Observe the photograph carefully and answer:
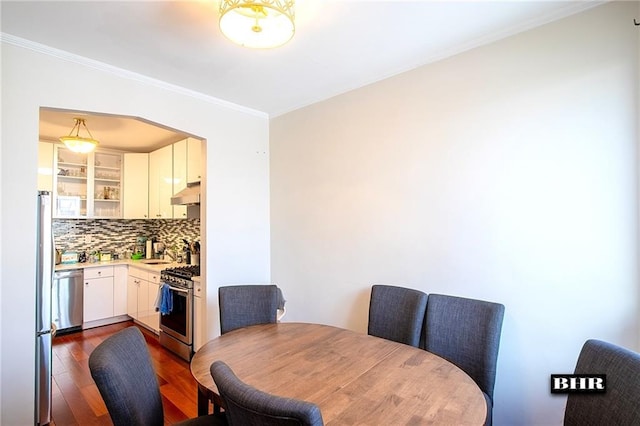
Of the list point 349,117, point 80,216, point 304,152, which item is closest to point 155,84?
point 304,152

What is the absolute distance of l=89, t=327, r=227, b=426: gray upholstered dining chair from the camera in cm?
112

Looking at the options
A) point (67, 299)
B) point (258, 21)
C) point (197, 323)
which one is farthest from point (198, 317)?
point (258, 21)

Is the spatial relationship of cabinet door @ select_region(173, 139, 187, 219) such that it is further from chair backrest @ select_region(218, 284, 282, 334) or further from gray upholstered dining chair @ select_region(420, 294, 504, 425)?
gray upholstered dining chair @ select_region(420, 294, 504, 425)

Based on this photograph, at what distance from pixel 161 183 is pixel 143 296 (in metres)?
1.57

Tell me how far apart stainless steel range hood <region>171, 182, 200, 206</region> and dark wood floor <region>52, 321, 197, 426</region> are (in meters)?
1.70

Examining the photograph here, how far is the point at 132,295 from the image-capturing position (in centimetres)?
448

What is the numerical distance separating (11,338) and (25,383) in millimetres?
302

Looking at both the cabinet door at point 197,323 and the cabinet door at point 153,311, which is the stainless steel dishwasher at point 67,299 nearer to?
the cabinet door at point 153,311

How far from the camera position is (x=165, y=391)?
273 cm

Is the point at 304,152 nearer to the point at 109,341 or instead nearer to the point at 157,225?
the point at 109,341

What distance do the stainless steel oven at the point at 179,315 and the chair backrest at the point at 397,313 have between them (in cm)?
201

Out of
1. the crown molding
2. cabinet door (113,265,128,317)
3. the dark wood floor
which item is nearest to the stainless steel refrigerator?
the dark wood floor

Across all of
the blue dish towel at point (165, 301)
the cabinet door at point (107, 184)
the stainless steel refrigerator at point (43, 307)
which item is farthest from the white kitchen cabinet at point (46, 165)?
the stainless steel refrigerator at point (43, 307)

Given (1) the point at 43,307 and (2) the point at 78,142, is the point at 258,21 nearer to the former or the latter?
(1) the point at 43,307
